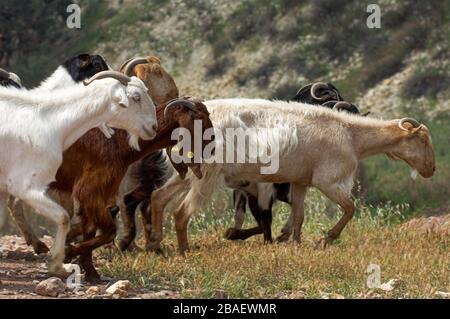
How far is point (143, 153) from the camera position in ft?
35.3

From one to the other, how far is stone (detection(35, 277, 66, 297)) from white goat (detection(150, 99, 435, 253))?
320 cm

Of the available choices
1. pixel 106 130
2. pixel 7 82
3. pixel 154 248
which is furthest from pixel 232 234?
pixel 106 130

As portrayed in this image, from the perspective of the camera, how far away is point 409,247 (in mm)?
12445

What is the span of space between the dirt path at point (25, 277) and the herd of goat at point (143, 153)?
0.70ft

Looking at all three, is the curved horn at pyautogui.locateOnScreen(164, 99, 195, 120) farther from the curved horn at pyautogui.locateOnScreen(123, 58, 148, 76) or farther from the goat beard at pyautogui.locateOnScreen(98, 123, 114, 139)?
the curved horn at pyautogui.locateOnScreen(123, 58, 148, 76)

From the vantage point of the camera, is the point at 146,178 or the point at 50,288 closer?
the point at 50,288

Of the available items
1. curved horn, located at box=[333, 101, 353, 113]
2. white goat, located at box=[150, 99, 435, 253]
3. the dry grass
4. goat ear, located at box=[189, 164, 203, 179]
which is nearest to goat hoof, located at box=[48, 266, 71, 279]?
the dry grass

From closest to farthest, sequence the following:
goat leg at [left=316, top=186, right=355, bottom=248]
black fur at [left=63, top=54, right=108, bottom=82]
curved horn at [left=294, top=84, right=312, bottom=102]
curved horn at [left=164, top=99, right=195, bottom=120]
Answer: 1. curved horn at [left=164, top=99, right=195, bottom=120]
2. black fur at [left=63, top=54, right=108, bottom=82]
3. goat leg at [left=316, top=186, right=355, bottom=248]
4. curved horn at [left=294, top=84, right=312, bottom=102]

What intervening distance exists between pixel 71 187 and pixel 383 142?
4.24 meters

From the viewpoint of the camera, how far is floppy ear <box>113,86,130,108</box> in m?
9.90

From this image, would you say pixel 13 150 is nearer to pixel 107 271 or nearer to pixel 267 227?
pixel 107 271

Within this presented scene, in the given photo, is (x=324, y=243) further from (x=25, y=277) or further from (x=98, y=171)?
(x=25, y=277)

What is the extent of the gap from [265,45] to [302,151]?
88.9ft

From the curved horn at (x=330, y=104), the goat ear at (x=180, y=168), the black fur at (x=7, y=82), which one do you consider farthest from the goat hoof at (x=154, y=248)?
the curved horn at (x=330, y=104)
